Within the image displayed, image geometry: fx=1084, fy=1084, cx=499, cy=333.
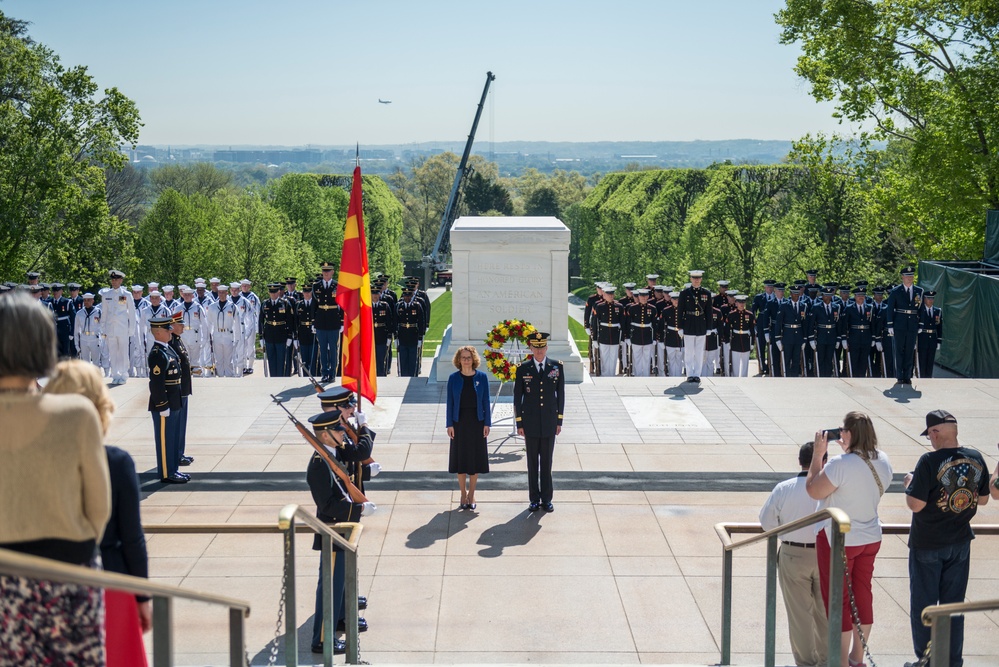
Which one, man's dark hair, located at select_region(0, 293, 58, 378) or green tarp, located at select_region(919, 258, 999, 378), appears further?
green tarp, located at select_region(919, 258, 999, 378)

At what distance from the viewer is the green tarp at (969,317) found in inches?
655

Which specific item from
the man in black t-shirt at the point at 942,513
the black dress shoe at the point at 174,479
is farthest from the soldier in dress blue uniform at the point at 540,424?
the man in black t-shirt at the point at 942,513

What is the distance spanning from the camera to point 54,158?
25750 millimetres

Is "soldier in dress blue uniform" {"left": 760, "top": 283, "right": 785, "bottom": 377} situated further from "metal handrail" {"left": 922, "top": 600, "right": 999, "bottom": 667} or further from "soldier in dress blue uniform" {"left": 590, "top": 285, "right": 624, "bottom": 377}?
"metal handrail" {"left": 922, "top": 600, "right": 999, "bottom": 667}

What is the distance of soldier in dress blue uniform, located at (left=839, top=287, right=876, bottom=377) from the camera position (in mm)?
16516

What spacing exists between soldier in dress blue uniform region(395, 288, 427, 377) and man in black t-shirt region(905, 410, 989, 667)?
1162cm

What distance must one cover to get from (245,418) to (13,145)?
16.5 m

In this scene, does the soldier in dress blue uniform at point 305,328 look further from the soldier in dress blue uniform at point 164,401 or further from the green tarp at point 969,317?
the green tarp at point 969,317

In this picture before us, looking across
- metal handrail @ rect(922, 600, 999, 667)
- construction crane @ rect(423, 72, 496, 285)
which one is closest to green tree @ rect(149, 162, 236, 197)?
construction crane @ rect(423, 72, 496, 285)

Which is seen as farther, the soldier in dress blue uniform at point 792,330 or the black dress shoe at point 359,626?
the soldier in dress blue uniform at point 792,330

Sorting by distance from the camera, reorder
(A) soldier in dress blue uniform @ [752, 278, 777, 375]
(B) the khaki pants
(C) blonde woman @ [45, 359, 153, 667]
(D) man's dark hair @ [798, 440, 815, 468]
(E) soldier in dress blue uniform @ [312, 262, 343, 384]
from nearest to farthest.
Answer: (C) blonde woman @ [45, 359, 153, 667]
(B) the khaki pants
(D) man's dark hair @ [798, 440, 815, 468]
(E) soldier in dress blue uniform @ [312, 262, 343, 384]
(A) soldier in dress blue uniform @ [752, 278, 777, 375]

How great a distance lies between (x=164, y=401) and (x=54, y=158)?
18.2 metres

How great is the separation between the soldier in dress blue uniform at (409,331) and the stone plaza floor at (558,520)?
97.2 inches

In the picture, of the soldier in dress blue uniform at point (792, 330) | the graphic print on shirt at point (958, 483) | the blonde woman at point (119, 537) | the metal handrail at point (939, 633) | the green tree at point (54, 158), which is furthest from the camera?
the green tree at point (54, 158)
